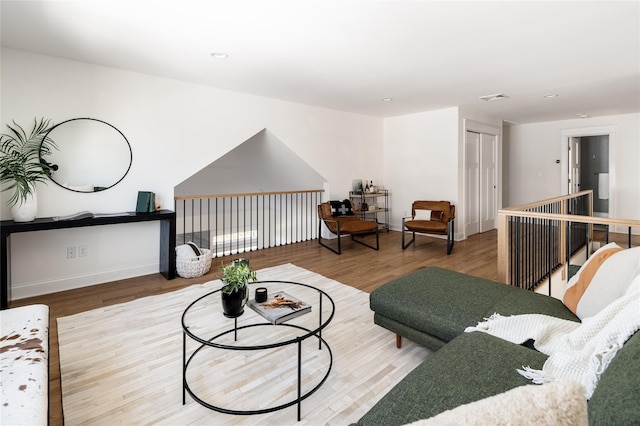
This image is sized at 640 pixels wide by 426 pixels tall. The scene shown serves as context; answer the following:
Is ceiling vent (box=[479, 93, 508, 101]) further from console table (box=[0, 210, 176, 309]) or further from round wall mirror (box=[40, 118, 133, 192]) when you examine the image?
round wall mirror (box=[40, 118, 133, 192])

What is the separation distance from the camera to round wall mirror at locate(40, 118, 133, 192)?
3.42 metres

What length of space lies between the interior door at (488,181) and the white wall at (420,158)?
104cm

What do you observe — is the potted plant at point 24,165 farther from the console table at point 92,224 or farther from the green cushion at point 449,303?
the green cushion at point 449,303

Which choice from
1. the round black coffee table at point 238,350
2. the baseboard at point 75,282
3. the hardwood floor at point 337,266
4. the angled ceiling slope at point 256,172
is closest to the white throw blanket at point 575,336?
the round black coffee table at point 238,350

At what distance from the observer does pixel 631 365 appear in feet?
2.68

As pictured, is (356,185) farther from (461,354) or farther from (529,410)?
(529,410)

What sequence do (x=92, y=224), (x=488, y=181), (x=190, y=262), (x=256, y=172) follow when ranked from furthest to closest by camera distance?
1. (x=256, y=172)
2. (x=488, y=181)
3. (x=190, y=262)
4. (x=92, y=224)

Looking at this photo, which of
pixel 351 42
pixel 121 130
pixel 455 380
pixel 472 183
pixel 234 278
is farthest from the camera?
pixel 472 183

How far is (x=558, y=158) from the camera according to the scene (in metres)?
7.25

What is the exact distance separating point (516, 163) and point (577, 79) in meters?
4.11

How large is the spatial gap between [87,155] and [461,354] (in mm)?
3938

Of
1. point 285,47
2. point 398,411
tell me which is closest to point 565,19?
point 285,47

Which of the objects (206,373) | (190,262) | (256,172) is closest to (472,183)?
(256,172)

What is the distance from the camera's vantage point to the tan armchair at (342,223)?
5.05 meters
